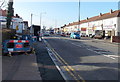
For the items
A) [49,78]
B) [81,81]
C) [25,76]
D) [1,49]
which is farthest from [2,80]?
[1,49]

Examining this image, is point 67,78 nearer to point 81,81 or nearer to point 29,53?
point 81,81

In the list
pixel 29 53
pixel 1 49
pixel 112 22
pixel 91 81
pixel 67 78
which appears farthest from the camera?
pixel 112 22

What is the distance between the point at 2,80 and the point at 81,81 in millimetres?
2987

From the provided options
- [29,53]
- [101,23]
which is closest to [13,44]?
[29,53]

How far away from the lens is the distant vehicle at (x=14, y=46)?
12.2m

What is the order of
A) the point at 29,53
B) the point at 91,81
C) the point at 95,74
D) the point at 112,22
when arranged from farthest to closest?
1. the point at 112,22
2. the point at 29,53
3. the point at 95,74
4. the point at 91,81

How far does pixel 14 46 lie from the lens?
12.5m

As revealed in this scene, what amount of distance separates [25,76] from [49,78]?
1.05 metres

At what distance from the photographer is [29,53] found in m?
14.1

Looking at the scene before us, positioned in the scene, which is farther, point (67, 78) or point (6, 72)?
point (6, 72)

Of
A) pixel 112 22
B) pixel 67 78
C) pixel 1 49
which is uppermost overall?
pixel 112 22

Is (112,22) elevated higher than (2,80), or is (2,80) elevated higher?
(112,22)

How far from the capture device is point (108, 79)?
7.09 metres

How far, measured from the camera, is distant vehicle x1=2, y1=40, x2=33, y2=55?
12.2m
